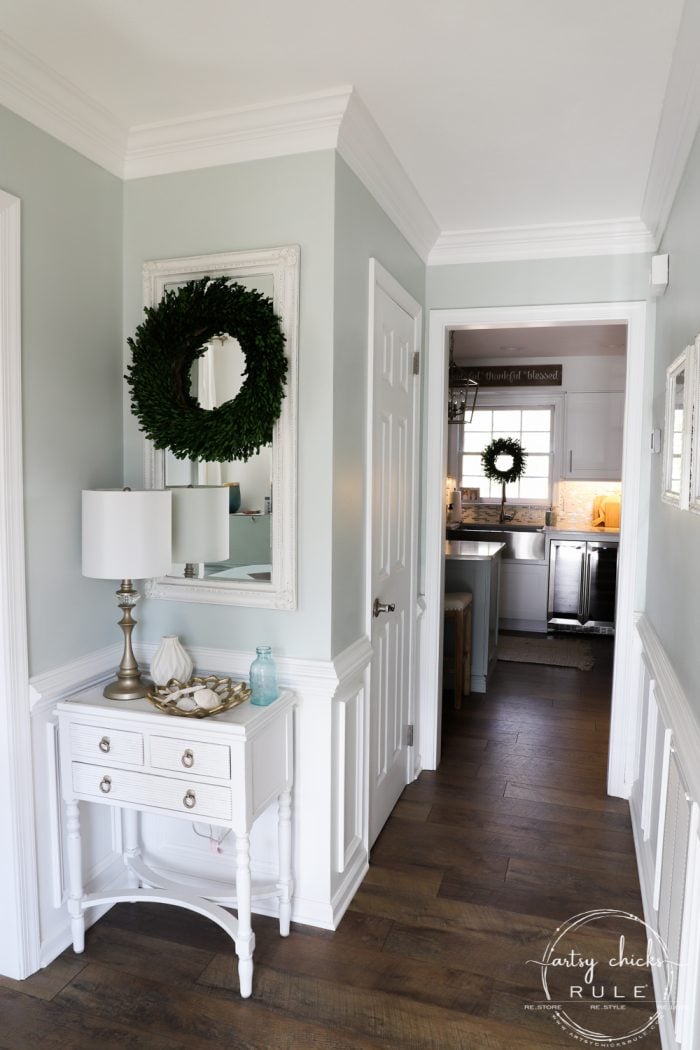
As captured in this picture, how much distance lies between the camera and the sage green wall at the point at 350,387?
235 centimetres

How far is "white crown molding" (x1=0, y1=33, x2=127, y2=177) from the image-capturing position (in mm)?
1981

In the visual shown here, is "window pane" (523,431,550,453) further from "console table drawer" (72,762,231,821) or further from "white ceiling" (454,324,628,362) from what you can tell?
"console table drawer" (72,762,231,821)

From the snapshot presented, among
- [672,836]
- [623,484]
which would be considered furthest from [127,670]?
[623,484]

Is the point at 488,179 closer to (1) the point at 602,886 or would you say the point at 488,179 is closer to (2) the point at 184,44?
(2) the point at 184,44

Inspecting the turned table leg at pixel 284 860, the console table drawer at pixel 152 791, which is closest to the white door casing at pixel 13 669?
the console table drawer at pixel 152 791

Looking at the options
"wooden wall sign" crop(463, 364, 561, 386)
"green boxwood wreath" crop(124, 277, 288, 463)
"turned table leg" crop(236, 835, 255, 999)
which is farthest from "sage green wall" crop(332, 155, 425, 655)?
"wooden wall sign" crop(463, 364, 561, 386)

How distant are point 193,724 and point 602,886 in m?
1.71

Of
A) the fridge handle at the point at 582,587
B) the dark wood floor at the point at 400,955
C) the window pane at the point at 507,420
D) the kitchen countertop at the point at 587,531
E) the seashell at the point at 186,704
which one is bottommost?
the dark wood floor at the point at 400,955

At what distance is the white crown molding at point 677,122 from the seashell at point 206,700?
209 cm

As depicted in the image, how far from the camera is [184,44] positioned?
195 cm

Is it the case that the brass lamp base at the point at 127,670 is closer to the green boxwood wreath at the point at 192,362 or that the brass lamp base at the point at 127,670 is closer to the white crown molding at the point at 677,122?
the green boxwood wreath at the point at 192,362

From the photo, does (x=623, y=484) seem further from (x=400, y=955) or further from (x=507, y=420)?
(x=507, y=420)

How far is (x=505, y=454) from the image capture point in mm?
7203

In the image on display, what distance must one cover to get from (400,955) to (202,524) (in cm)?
151
